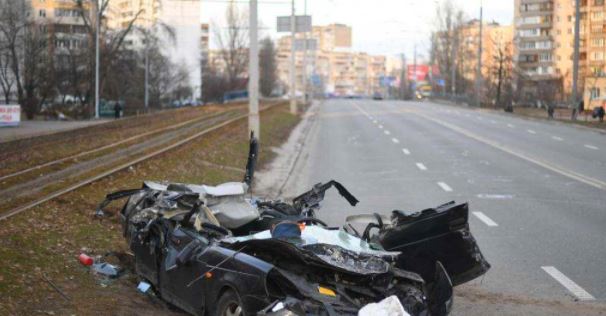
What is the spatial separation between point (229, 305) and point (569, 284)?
4517 millimetres

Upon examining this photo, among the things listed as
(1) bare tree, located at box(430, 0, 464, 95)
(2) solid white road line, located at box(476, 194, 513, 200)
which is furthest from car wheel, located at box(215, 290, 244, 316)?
(1) bare tree, located at box(430, 0, 464, 95)

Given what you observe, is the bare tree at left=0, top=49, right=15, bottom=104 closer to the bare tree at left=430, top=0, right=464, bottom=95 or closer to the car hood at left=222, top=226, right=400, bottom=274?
the car hood at left=222, top=226, right=400, bottom=274

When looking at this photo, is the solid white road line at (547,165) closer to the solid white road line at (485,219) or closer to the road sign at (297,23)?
the solid white road line at (485,219)

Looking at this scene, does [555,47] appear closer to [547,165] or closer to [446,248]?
[547,165]

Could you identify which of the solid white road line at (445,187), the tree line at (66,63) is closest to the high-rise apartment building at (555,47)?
the tree line at (66,63)

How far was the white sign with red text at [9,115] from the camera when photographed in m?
43.2

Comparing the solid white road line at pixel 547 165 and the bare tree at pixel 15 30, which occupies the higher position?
the bare tree at pixel 15 30

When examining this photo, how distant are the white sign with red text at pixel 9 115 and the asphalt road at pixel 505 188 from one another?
15888mm

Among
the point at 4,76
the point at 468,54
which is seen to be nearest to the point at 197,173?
the point at 4,76

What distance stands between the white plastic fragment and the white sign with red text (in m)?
40.8

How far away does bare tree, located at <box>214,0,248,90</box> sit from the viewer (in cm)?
13138

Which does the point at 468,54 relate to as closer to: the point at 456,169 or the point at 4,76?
the point at 4,76

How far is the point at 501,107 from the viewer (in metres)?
85.8

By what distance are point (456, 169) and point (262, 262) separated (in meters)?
18.3
